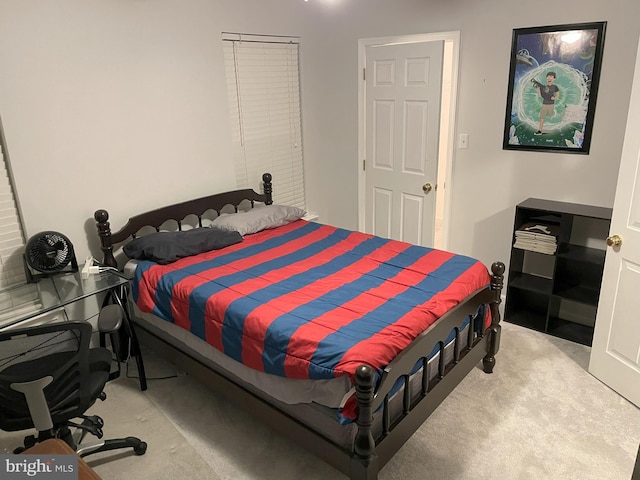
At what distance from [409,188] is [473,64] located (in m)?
1.13

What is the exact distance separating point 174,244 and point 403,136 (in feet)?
7.09

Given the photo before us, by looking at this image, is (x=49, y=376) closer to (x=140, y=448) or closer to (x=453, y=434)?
(x=140, y=448)

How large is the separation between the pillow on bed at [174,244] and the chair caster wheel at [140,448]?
1.08 meters

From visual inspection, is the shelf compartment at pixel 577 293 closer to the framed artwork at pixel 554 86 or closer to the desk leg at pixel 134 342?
the framed artwork at pixel 554 86

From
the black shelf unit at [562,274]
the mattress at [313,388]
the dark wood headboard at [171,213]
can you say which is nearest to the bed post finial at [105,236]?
the dark wood headboard at [171,213]

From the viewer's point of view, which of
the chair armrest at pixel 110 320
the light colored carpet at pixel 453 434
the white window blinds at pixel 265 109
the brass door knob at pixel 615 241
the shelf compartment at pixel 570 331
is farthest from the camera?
the white window blinds at pixel 265 109

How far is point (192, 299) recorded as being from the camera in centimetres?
262

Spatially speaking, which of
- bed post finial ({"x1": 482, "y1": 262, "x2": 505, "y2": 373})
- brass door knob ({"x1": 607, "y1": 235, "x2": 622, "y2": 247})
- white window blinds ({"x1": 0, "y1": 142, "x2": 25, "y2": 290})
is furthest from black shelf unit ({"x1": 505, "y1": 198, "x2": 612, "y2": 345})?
white window blinds ({"x1": 0, "y1": 142, "x2": 25, "y2": 290})

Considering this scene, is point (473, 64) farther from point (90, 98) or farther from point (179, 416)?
point (179, 416)

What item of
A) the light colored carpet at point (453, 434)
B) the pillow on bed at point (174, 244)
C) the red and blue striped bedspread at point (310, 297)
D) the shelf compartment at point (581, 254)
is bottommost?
the light colored carpet at point (453, 434)

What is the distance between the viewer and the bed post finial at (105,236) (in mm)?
3044

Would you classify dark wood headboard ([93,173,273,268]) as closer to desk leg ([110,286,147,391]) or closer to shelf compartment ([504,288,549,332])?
desk leg ([110,286,147,391])

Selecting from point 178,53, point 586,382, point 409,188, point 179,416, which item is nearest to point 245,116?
point 178,53

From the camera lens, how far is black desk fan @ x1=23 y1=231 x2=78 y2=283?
9.08 ft
